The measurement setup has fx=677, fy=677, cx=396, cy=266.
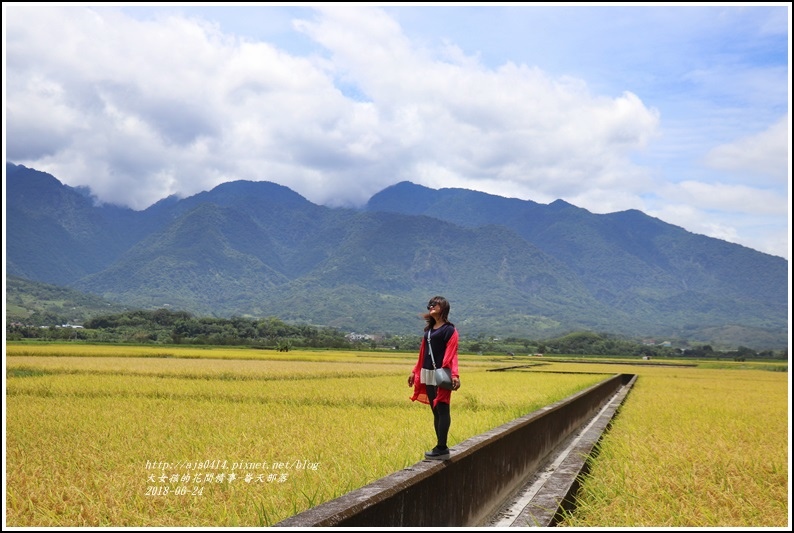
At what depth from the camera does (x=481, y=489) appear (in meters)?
7.11

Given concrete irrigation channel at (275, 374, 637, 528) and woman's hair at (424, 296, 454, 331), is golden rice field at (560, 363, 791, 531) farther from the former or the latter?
woman's hair at (424, 296, 454, 331)

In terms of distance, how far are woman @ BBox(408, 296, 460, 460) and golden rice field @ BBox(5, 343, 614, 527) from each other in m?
1.07

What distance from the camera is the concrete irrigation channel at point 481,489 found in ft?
14.4

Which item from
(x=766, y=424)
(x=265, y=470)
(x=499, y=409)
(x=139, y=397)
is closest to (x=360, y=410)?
(x=499, y=409)

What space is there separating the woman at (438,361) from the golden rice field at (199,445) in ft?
3.51

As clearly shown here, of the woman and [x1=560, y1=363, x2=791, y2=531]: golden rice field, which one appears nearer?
the woman

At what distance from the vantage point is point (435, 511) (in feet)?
18.2

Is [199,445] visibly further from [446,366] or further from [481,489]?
[446,366]

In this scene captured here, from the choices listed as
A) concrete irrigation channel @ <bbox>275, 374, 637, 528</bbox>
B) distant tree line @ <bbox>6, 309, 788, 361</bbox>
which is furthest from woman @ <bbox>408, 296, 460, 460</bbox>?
distant tree line @ <bbox>6, 309, 788, 361</bbox>

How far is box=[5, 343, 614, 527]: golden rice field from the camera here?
5859 mm

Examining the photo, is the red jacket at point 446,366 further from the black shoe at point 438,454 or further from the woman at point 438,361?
the black shoe at point 438,454

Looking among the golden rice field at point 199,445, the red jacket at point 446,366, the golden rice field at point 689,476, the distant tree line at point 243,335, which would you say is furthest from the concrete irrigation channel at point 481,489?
the distant tree line at point 243,335

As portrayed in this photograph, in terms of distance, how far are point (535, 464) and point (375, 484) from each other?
6.11 m

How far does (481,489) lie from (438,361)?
1786mm
